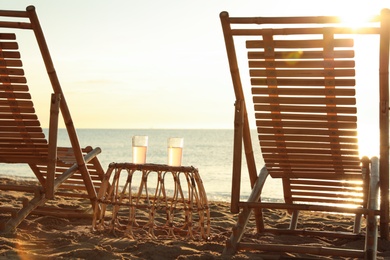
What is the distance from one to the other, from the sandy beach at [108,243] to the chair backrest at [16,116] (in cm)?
59

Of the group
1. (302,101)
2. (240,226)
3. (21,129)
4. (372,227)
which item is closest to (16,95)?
(21,129)

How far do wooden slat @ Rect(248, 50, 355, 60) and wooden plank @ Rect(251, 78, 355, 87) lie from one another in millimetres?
160

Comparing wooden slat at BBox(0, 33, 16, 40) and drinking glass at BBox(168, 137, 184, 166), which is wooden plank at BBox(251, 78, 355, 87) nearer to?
drinking glass at BBox(168, 137, 184, 166)

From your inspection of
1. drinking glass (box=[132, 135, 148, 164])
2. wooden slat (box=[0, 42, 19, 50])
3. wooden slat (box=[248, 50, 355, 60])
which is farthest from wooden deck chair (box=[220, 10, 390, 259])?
wooden slat (box=[0, 42, 19, 50])

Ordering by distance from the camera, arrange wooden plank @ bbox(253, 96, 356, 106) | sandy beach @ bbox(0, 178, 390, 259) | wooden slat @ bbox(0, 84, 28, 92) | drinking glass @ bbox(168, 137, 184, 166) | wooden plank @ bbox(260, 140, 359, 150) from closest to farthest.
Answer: sandy beach @ bbox(0, 178, 390, 259) → wooden plank @ bbox(253, 96, 356, 106) → wooden plank @ bbox(260, 140, 359, 150) → drinking glass @ bbox(168, 137, 184, 166) → wooden slat @ bbox(0, 84, 28, 92)

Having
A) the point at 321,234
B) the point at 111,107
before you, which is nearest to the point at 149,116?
the point at 111,107

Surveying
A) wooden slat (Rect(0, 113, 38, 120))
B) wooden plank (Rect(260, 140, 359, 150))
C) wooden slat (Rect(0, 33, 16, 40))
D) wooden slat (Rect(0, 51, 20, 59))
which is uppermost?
wooden slat (Rect(0, 33, 16, 40))

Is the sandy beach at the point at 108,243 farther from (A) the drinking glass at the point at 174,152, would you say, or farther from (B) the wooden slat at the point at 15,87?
(B) the wooden slat at the point at 15,87

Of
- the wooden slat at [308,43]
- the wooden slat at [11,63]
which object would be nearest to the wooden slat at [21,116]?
the wooden slat at [11,63]

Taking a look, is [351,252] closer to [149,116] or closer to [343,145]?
[343,145]

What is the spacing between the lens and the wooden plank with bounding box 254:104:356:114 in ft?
16.4

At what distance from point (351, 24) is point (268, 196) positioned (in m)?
11.4

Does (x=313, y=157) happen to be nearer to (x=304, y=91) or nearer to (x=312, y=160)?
(x=312, y=160)

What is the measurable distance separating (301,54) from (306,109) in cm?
42
